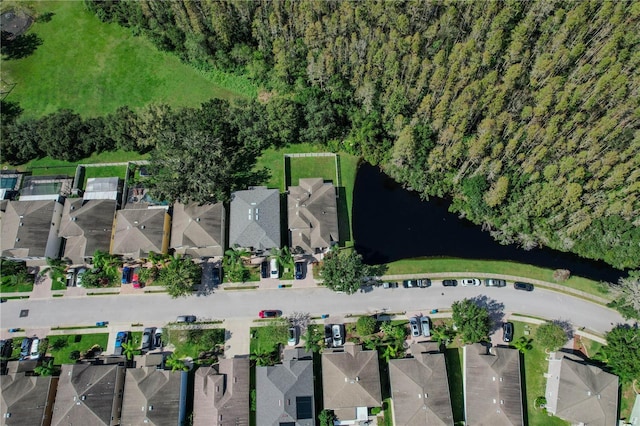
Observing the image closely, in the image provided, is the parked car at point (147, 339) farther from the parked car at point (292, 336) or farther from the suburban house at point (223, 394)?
the parked car at point (292, 336)

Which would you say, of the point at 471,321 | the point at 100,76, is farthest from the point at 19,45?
the point at 471,321

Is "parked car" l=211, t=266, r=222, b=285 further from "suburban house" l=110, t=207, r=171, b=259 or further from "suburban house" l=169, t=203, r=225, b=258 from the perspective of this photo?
"suburban house" l=110, t=207, r=171, b=259

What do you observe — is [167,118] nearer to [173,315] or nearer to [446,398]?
[173,315]

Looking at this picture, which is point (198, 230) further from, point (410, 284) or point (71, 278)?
point (410, 284)

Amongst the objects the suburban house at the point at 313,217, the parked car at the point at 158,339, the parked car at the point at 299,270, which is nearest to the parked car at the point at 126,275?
the parked car at the point at 158,339

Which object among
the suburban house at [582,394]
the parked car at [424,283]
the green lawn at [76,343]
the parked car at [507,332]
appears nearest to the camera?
the suburban house at [582,394]

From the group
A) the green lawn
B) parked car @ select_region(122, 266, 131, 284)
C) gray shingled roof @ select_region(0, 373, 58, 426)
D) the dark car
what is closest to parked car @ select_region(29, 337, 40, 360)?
the green lawn
